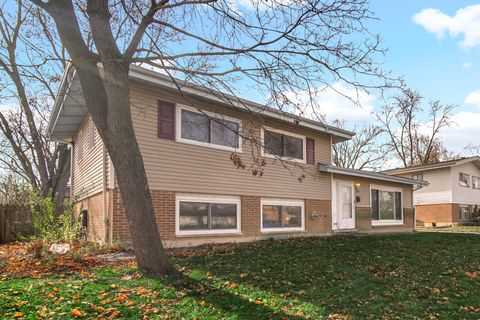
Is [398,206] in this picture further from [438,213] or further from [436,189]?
[436,189]

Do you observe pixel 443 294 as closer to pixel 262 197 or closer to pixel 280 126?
pixel 262 197

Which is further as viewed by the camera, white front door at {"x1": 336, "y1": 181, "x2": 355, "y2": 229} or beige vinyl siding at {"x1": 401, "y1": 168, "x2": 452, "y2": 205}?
beige vinyl siding at {"x1": 401, "y1": 168, "x2": 452, "y2": 205}

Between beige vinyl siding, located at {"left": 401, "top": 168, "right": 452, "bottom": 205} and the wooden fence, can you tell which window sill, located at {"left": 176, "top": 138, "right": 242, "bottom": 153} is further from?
beige vinyl siding, located at {"left": 401, "top": 168, "right": 452, "bottom": 205}

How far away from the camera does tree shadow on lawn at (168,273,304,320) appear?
16.3 ft

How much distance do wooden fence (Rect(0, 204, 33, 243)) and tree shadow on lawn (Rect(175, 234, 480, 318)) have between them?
929 centimetres

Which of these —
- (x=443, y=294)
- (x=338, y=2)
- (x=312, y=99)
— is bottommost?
(x=443, y=294)

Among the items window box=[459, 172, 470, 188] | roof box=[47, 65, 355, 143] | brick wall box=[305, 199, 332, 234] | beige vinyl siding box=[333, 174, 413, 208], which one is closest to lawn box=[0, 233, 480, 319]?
roof box=[47, 65, 355, 143]

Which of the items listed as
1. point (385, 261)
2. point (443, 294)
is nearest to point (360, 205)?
point (385, 261)

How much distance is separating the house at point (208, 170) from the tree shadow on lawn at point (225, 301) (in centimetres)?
264

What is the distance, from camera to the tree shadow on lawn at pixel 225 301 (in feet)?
16.3

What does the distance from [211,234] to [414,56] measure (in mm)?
6806

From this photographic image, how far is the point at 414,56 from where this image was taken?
7090 mm

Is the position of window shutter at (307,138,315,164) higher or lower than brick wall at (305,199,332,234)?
higher

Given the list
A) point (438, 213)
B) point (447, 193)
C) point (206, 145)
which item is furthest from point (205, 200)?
point (438, 213)
